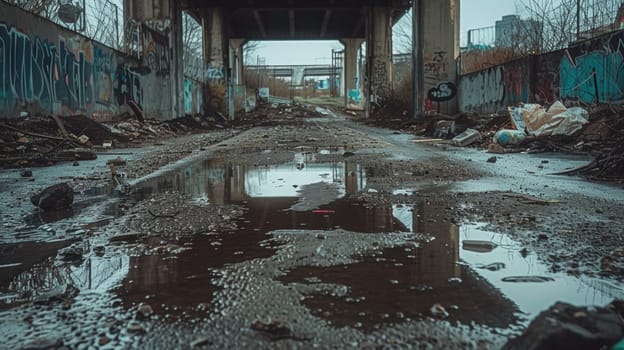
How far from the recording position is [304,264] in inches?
93.5

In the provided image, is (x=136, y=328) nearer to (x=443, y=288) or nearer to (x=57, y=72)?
(x=443, y=288)

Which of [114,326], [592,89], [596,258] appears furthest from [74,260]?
[592,89]

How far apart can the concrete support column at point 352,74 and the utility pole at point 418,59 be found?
21035mm

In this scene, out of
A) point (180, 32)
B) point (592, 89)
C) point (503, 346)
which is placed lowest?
point (503, 346)

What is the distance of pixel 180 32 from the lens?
78.6ft

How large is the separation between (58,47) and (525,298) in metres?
13.5

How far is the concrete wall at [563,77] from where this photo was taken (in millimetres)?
10633

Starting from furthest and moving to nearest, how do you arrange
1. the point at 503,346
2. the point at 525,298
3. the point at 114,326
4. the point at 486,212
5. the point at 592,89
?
the point at 592,89 < the point at 486,212 < the point at 525,298 < the point at 114,326 < the point at 503,346

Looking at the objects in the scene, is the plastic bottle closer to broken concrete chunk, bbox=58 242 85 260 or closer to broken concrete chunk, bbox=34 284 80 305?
broken concrete chunk, bbox=58 242 85 260

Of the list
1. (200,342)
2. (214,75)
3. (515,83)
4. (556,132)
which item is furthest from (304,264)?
(214,75)

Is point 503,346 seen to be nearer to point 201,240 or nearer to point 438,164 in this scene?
point 201,240

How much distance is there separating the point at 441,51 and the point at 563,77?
850 centimetres

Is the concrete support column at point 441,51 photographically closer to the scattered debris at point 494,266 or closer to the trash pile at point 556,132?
the trash pile at point 556,132

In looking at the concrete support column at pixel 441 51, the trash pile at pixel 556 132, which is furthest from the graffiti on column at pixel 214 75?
the trash pile at pixel 556 132
